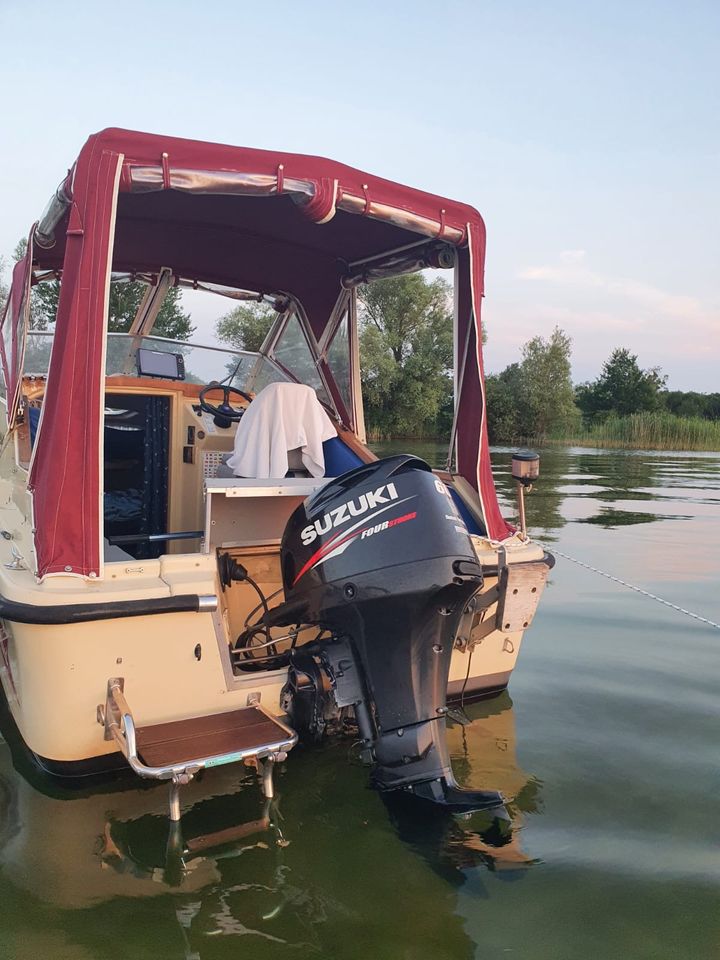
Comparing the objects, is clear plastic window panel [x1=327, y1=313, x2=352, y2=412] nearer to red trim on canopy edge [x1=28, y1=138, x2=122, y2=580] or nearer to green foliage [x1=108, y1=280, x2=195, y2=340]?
green foliage [x1=108, y1=280, x2=195, y2=340]

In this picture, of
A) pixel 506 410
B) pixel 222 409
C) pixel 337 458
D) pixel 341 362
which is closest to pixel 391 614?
pixel 337 458

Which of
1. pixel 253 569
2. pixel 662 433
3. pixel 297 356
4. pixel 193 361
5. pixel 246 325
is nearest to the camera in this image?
pixel 253 569

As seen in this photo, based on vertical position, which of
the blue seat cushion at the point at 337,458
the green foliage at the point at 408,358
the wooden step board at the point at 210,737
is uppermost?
the green foliage at the point at 408,358

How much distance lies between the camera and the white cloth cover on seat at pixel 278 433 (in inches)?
146

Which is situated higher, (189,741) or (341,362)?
(341,362)

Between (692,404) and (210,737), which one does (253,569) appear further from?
(692,404)

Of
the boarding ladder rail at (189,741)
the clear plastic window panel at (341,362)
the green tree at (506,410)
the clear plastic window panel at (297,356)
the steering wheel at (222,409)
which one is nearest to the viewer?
the boarding ladder rail at (189,741)

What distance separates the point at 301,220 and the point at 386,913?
3.59 meters

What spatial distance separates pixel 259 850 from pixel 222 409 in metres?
2.94

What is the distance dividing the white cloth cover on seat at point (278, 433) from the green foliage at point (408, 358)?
652cm

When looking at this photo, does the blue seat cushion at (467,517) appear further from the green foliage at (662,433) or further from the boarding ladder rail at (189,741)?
the green foliage at (662,433)

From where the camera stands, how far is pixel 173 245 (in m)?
4.94

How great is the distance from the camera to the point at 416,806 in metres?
2.50

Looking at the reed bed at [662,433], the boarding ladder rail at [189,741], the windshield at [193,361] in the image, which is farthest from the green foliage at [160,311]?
the reed bed at [662,433]
